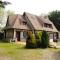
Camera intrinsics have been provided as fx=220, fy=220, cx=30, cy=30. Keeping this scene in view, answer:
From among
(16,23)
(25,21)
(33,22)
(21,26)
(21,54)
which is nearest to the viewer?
(21,54)

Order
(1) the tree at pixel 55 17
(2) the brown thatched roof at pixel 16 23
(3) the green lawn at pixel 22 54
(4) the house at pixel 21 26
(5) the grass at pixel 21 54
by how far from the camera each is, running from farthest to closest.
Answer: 1. (1) the tree at pixel 55 17
2. (2) the brown thatched roof at pixel 16 23
3. (4) the house at pixel 21 26
4. (5) the grass at pixel 21 54
5. (3) the green lawn at pixel 22 54

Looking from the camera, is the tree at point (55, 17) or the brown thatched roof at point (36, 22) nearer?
the brown thatched roof at point (36, 22)

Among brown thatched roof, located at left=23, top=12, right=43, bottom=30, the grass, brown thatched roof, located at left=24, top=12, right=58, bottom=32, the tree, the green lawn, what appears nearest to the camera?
the green lawn

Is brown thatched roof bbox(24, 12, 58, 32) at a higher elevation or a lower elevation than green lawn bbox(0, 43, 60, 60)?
higher

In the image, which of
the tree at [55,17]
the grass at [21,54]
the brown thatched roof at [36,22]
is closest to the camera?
the grass at [21,54]

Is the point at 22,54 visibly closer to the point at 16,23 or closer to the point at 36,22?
the point at 16,23

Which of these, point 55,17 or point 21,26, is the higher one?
point 55,17

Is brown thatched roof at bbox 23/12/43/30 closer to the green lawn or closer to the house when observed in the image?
the house

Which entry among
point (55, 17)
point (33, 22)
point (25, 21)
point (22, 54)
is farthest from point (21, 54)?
point (55, 17)

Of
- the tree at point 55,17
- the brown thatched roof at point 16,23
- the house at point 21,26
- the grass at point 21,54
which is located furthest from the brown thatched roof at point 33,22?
the grass at point 21,54

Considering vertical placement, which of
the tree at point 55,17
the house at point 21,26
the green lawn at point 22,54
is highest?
the tree at point 55,17

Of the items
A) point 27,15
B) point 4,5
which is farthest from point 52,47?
point 27,15

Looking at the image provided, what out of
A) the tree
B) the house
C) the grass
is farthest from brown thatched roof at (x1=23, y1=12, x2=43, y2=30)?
the grass

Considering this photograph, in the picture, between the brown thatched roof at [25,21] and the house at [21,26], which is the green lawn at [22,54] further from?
the brown thatched roof at [25,21]
